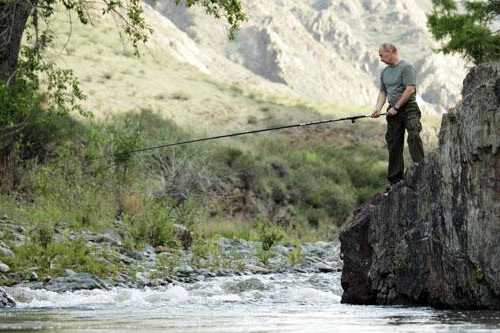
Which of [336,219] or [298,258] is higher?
[336,219]

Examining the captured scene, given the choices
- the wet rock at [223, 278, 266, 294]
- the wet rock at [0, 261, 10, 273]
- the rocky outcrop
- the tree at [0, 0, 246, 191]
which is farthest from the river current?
the rocky outcrop

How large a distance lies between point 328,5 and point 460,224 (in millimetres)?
158602

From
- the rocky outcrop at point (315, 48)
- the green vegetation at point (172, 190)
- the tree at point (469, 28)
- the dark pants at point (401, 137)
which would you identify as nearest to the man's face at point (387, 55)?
the dark pants at point (401, 137)

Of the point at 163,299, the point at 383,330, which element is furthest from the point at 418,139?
the point at 383,330

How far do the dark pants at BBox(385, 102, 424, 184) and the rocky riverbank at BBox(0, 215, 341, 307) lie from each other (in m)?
3.73

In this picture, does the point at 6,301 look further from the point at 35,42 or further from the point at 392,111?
the point at 35,42

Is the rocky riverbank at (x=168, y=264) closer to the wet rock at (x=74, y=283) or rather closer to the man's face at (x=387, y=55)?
the wet rock at (x=74, y=283)

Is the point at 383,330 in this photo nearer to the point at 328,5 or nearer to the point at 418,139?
the point at 418,139

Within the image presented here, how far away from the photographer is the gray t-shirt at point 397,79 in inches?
398

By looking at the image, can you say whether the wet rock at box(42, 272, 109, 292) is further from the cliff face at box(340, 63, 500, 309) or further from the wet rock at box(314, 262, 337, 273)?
the wet rock at box(314, 262, 337, 273)

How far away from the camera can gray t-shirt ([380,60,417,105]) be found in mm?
10117

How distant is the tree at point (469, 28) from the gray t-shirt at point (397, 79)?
18.8 metres

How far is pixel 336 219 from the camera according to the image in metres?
32.7

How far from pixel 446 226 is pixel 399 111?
2313 mm
